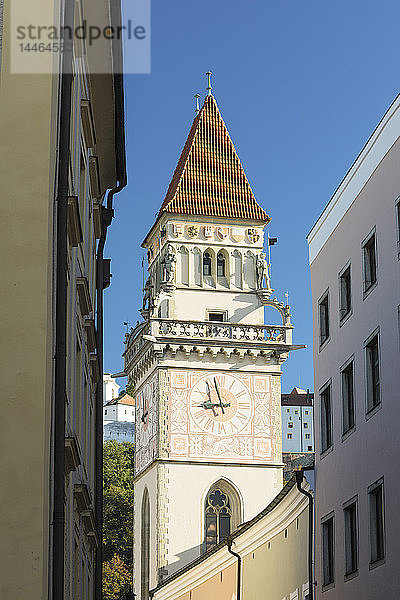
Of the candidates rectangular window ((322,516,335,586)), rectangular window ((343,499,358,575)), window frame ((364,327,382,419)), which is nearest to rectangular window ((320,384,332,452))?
rectangular window ((322,516,335,586))

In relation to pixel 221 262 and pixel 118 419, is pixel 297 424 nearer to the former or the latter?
pixel 118 419

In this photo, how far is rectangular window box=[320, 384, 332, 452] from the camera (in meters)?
25.7

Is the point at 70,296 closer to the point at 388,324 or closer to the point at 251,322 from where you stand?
the point at 388,324

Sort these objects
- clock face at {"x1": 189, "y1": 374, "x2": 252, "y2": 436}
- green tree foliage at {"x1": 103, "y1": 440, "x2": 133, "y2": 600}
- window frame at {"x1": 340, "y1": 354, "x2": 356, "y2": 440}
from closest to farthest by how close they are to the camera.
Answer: window frame at {"x1": 340, "y1": 354, "x2": 356, "y2": 440}
clock face at {"x1": 189, "y1": 374, "x2": 252, "y2": 436}
green tree foliage at {"x1": 103, "y1": 440, "x2": 133, "y2": 600}

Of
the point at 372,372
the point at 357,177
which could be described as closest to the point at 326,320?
the point at 357,177

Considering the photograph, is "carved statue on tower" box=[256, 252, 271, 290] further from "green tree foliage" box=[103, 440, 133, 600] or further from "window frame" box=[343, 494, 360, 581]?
"window frame" box=[343, 494, 360, 581]

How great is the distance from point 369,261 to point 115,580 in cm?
5729

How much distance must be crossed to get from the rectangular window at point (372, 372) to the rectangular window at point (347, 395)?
1240mm

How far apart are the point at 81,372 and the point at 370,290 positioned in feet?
26.4

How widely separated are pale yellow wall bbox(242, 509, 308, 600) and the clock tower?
2717 centimetres

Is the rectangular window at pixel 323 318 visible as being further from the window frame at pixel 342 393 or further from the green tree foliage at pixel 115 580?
the green tree foliage at pixel 115 580

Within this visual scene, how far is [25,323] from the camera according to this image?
1012 cm

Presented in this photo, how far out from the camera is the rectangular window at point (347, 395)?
2395cm

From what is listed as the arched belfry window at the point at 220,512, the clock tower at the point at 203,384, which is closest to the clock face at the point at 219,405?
the clock tower at the point at 203,384
